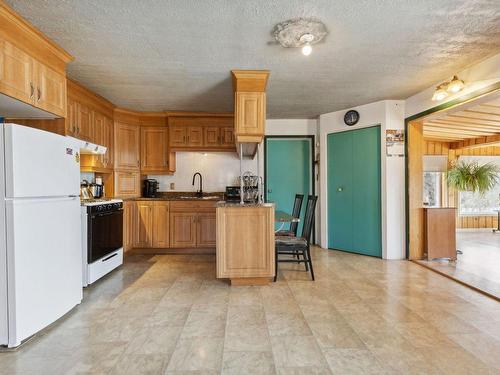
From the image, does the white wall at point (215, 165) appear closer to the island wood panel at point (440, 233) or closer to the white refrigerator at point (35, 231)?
the island wood panel at point (440, 233)

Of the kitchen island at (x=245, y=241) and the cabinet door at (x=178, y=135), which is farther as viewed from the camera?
the cabinet door at (x=178, y=135)

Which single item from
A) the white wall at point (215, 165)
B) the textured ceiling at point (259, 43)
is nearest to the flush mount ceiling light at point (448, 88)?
the textured ceiling at point (259, 43)

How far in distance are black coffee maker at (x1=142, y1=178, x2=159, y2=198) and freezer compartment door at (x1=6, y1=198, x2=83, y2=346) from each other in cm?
256

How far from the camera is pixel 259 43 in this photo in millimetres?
2570

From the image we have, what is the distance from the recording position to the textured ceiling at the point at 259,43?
2082 mm

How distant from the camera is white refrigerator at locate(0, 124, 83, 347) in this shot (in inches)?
76.0

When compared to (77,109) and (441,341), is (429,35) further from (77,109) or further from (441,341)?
(77,109)

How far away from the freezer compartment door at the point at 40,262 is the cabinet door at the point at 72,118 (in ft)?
4.57

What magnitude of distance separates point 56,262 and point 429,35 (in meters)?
3.58

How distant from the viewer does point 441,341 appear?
2012 mm

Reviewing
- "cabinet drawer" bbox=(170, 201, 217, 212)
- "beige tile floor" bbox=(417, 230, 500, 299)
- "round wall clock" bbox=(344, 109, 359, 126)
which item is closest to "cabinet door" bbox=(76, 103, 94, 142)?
"cabinet drawer" bbox=(170, 201, 217, 212)

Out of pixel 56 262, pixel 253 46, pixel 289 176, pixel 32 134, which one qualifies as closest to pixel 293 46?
pixel 253 46

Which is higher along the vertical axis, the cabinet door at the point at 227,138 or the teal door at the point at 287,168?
the cabinet door at the point at 227,138

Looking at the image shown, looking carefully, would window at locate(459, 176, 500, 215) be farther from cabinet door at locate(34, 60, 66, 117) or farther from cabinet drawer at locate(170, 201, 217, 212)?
cabinet door at locate(34, 60, 66, 117)
